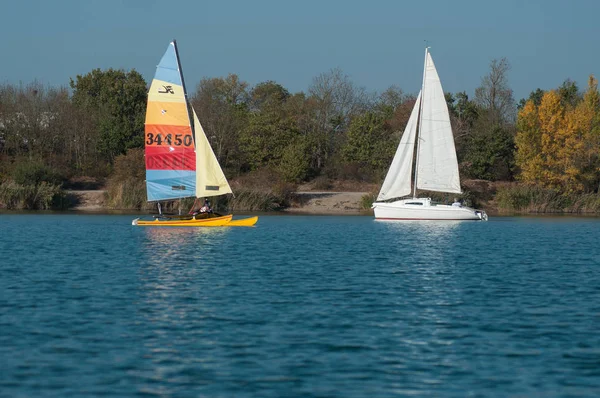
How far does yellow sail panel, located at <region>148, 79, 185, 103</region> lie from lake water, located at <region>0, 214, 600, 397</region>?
11.0 meters

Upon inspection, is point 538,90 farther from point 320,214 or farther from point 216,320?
point 216,320

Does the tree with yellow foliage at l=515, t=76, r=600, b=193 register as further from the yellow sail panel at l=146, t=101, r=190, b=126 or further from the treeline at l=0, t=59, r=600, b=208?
the yellow sail panel at l=146, t=101, r=190, b=126

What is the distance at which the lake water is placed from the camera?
523 inches

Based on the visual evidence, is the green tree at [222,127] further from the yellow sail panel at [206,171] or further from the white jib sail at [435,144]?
the yellow sail panel at [206,171]

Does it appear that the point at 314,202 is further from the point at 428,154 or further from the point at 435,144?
the point at 435,144

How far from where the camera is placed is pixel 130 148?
255 ft

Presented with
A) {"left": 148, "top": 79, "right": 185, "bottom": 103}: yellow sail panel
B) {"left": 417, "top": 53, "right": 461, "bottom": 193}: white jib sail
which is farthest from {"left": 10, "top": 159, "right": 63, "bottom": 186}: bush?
{"left": 417, "top": 53, "right": 461, "bottom": 193}: white jib sail

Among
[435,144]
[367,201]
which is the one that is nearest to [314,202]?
[367,201]

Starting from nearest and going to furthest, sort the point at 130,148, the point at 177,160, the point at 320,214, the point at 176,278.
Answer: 1. the point at 176,278
2. the point at 177,160
3. the point at 320,214
4. the point at 130,148

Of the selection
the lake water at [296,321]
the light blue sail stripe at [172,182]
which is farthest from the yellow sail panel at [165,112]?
the lake water at [296,321]

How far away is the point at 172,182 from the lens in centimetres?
4597

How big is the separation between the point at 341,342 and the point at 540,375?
11.6ft

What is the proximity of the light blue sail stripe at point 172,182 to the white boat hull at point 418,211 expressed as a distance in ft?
42.8

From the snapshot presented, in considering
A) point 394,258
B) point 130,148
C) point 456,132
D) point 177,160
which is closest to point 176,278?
point 394,258
